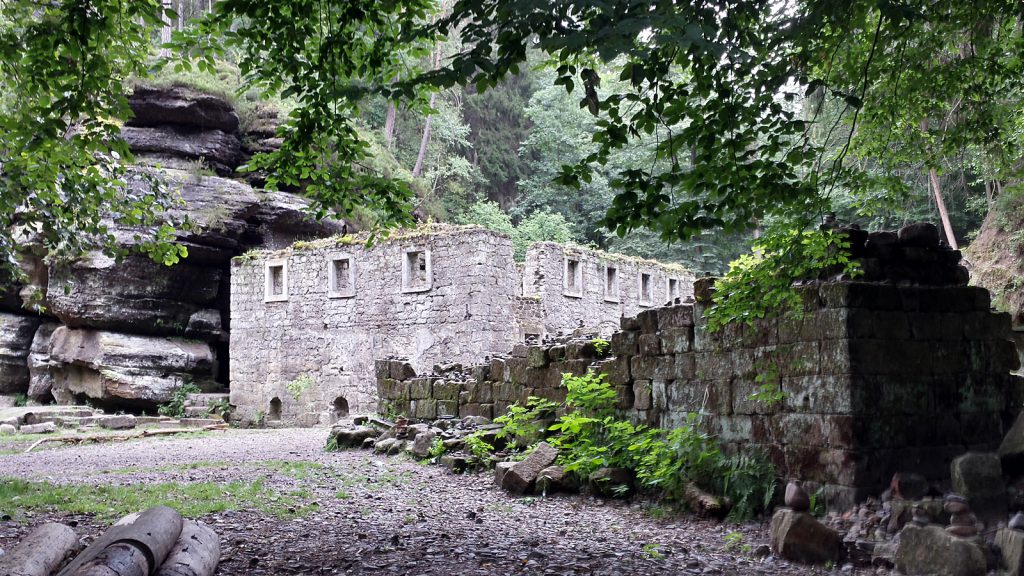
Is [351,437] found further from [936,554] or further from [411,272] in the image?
[936,554]

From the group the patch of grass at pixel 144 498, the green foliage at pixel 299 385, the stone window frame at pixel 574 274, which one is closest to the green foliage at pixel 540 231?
the stone window frame at pixel 574 274

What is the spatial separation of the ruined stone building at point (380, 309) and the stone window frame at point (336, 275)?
30mm

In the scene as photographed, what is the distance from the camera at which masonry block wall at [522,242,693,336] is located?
23.5 meters

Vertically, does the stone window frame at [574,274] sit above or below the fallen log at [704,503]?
above

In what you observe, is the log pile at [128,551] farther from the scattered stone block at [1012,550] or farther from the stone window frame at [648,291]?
the stone window frame at [648,291]

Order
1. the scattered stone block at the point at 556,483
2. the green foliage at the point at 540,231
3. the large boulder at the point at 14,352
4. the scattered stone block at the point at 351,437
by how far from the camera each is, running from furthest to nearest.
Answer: the green foliage at the point at 540,231 → the large boulder at the point at 14,352 → the scattered stone block at the point at 351,437 → the scattered stone block at the point at 556,483

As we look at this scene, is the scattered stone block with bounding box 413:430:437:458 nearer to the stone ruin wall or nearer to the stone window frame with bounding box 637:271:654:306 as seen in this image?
the stone ruin wall

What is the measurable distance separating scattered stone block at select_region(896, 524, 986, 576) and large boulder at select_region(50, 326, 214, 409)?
71.4 feet

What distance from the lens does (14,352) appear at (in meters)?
24.2

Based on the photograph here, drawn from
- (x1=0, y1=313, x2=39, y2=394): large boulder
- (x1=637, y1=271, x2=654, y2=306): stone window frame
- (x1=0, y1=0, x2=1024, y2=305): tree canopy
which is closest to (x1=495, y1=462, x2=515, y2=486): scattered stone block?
(x1=0, y1=0, x2=1024, y2=305): tree canopy

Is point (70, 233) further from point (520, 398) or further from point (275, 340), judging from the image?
point (275, 340)

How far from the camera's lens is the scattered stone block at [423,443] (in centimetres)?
1224

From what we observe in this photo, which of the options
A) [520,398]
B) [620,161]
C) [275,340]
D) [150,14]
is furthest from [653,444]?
[620,161]

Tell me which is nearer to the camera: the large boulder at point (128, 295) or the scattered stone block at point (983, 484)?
the scattered stone block at point (983, 484)
